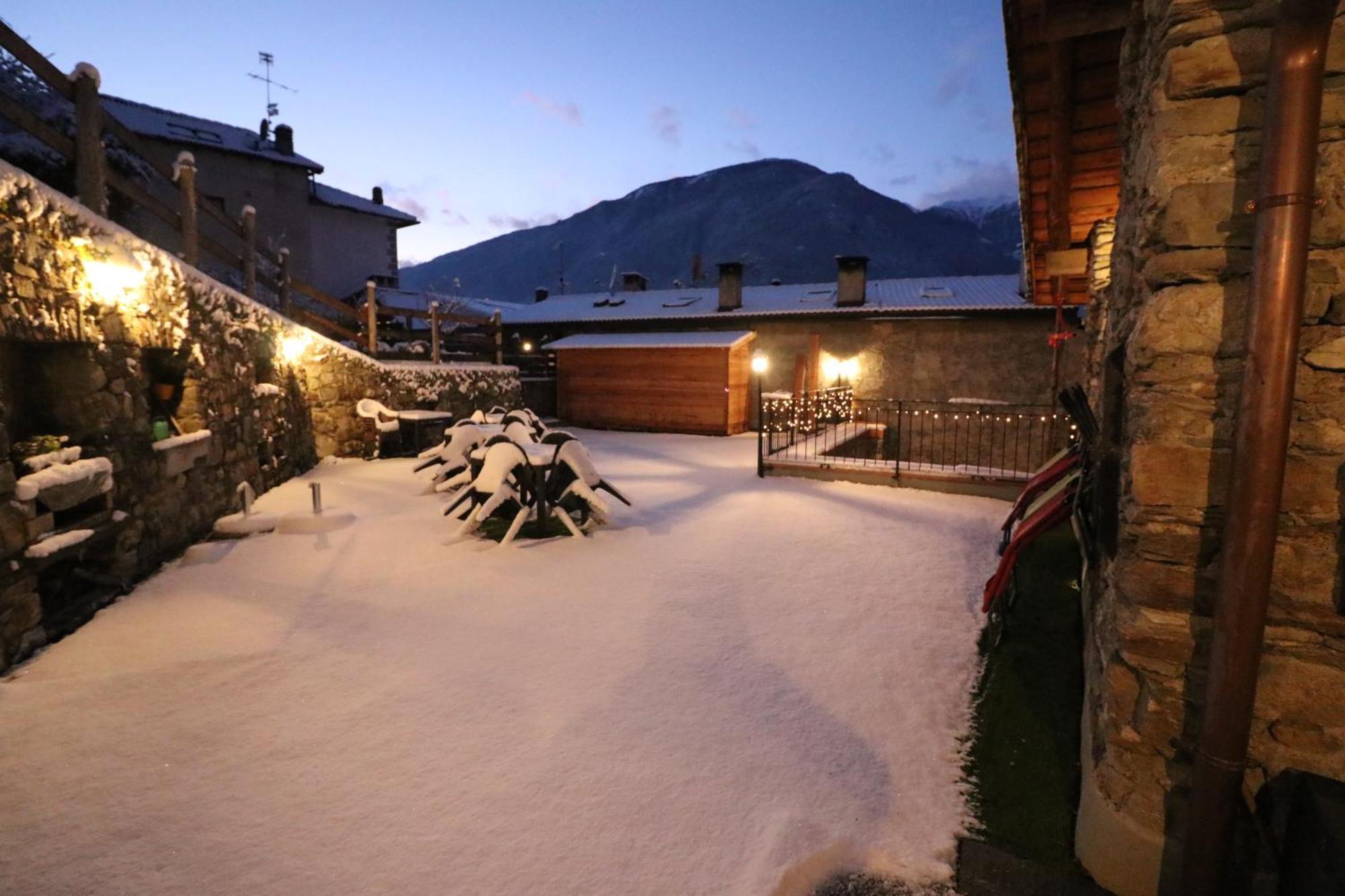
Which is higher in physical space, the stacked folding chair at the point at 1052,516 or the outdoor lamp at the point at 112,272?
the outdoor lamp at the point at 112,272

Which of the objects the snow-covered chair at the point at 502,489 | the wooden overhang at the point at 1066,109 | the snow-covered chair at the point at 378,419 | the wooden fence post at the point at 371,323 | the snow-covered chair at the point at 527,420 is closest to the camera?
the wooden overhang at the point at 1066,109

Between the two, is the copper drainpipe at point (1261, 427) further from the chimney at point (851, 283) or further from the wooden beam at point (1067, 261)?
the chimney at point (851, 283)

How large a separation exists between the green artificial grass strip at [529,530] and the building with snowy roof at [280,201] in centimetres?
2027

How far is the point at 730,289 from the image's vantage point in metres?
19.9

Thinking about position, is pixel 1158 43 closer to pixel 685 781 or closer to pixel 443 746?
pixel 685 781

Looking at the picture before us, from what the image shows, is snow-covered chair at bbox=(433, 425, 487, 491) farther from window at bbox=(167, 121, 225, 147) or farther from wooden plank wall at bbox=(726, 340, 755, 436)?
window at bbox=(167, 121, 225, 147)

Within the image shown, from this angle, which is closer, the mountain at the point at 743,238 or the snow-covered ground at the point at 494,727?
the snow-covered ground at the point at 494,727

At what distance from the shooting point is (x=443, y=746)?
10.1 feet

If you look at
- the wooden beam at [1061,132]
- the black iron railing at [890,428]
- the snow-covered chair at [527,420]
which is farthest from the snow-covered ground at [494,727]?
the black iron railing at [890,428]

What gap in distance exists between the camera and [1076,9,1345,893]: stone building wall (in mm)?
1974

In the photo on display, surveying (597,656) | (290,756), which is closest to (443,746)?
(290,756)

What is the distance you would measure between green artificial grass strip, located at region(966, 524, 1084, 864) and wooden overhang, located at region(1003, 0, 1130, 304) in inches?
151

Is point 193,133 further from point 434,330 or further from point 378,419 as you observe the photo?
point 378,419

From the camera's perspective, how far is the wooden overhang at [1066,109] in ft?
12.8
